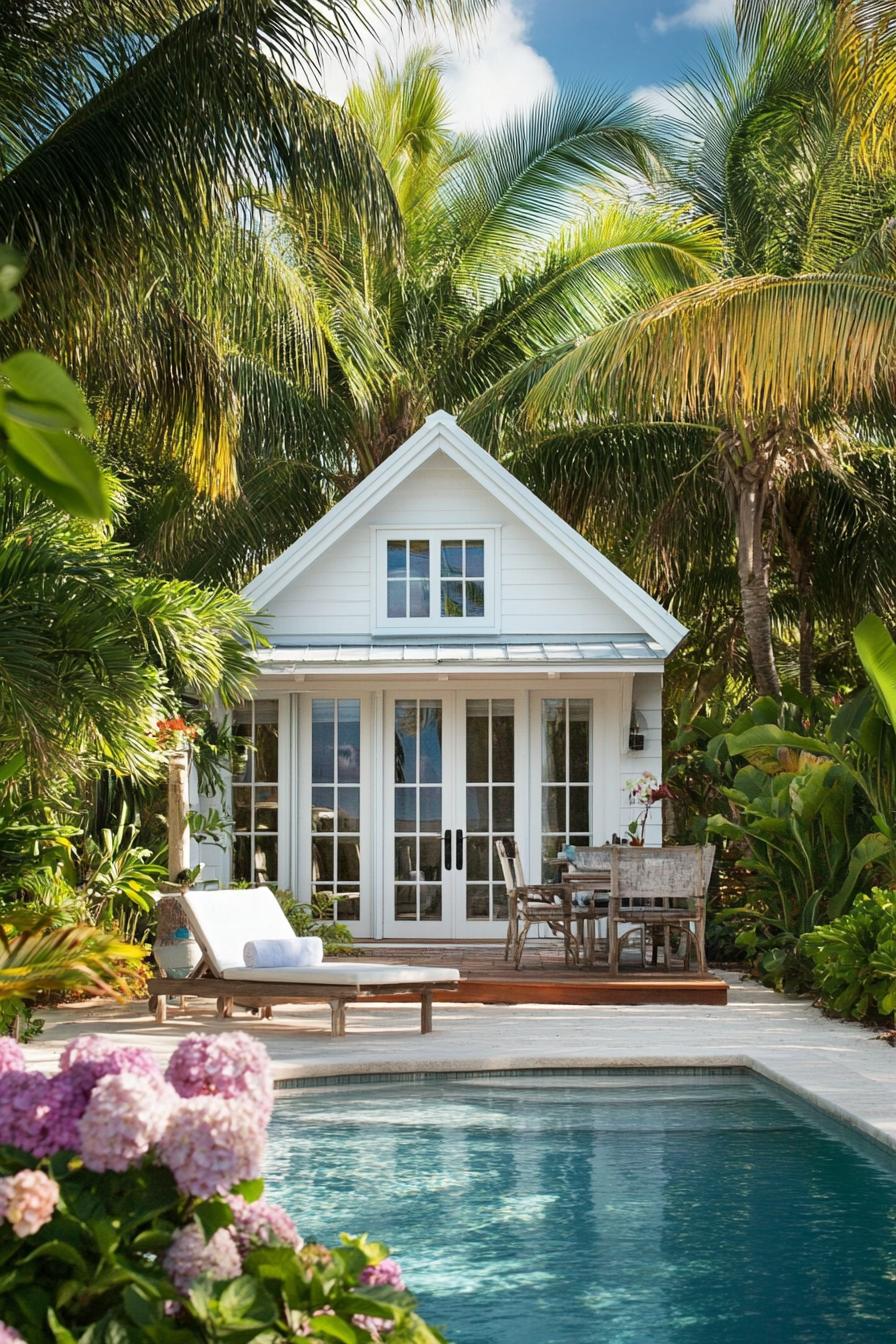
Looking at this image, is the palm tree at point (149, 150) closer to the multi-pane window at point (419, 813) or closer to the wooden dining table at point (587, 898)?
the multi-pane window at point (419, 813)

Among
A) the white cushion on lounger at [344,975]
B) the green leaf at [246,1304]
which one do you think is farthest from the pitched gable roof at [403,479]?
the green leaf at [246,1304]

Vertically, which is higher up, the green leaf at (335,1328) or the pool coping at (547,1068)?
the green leaf at (335,1328)

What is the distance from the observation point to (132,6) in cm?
1045

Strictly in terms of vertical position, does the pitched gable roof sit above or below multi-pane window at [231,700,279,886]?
above

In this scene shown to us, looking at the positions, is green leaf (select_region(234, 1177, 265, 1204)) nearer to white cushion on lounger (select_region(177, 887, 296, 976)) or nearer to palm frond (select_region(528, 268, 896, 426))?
white cushion on lounger (select_region(177, 887, 296, 976))

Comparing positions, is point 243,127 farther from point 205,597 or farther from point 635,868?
point 635,868

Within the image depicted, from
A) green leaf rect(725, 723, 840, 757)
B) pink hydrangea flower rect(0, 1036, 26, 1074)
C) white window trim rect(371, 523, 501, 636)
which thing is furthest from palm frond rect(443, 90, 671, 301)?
pink hydrangea flower rect(0, 1036, 26, 1074)

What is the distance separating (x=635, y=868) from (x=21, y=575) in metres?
5.04

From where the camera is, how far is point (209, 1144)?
273 cm

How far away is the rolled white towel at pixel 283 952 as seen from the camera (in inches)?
406

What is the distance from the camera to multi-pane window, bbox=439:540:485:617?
15.4 meters

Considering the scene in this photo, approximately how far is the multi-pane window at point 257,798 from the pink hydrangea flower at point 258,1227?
12.2 meters

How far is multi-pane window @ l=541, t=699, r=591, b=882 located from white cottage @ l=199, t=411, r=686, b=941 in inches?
0.7

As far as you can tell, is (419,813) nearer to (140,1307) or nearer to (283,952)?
(283,952)
